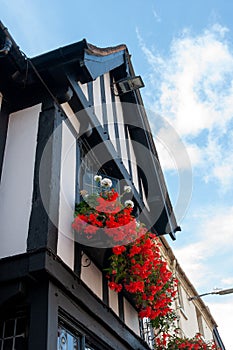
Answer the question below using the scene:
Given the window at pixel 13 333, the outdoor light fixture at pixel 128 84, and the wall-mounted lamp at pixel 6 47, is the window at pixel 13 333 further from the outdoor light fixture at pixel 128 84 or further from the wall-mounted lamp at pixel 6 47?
the outdoor light fixture at pixel 128 84

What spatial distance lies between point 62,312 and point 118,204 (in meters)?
1.54

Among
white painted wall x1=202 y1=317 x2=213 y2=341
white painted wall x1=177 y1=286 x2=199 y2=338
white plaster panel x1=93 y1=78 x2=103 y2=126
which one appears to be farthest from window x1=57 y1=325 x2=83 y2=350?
white painted wall x1=202 y1=317 x2=213 y2=341

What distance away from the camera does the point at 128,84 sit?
1016 centimetres

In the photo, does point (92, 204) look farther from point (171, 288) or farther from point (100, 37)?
point (100, 37)

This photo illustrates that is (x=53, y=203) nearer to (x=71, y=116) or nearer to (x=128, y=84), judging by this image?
(x=71, y=116)

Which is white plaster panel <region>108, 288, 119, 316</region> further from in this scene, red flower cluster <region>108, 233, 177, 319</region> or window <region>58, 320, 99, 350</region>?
window <region>58, 320, 99, 350</region>

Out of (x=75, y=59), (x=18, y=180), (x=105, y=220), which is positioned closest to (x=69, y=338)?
(x=105, y=220)

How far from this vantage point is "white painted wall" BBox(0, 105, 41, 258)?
500 centimetres

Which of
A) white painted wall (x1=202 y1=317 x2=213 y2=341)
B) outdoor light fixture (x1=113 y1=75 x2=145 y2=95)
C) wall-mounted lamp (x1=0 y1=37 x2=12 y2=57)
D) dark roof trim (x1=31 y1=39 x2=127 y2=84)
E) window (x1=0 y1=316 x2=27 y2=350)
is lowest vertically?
window (x1=0 y1=316 x2=27 y2=350)

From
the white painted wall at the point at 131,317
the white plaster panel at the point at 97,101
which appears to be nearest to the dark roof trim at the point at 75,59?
the white plaster panel at the point at 97,101

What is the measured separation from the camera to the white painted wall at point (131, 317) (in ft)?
22.7

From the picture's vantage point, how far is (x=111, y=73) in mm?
10227

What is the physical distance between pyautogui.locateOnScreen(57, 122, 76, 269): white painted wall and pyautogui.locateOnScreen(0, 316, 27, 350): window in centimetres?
82

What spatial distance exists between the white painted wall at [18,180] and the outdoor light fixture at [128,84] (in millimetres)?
4228
